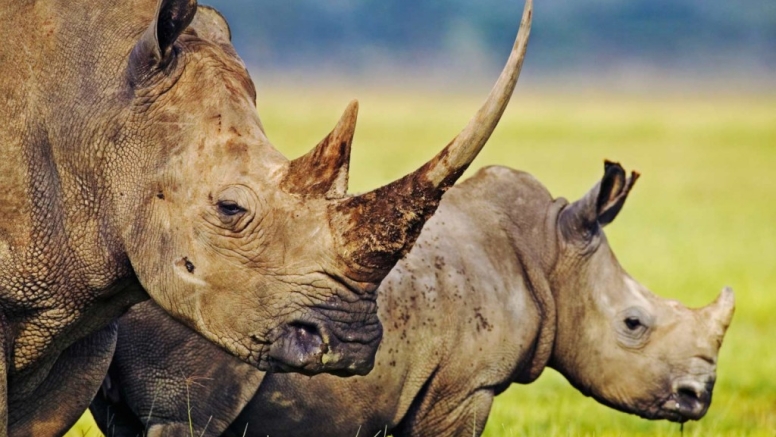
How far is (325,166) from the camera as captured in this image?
521cm

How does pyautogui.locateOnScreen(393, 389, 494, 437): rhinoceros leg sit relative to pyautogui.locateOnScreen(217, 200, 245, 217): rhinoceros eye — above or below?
below

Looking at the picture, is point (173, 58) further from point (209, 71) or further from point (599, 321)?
point (599, 321)

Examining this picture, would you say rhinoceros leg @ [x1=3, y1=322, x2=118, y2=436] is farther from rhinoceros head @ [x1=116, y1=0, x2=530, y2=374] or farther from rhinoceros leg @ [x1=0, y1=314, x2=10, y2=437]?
rhinoceros head @ [x1=116, y1=0, x2=530, y2=374]

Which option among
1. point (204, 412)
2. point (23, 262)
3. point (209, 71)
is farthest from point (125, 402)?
point (209, 71)

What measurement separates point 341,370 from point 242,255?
0.57 meters

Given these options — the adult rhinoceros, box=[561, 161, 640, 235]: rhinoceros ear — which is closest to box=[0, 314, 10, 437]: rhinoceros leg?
the adult rhinoceros

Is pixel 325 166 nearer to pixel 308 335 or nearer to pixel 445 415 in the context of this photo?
pixel 308 335

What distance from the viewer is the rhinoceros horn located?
5008 mm

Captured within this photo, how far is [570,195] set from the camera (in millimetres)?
28547

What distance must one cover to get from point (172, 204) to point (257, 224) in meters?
0.35

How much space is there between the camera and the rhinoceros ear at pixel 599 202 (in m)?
8.06

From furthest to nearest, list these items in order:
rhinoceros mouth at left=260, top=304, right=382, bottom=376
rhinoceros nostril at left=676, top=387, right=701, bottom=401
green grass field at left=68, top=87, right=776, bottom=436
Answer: green grass field at left=68, top=87, right=776, bottom=436, rhinoceros nostril at left=676, top=387, right=701, bottom=401, rhinoceros mouth at left=260, top=304, right=382, bottom=376

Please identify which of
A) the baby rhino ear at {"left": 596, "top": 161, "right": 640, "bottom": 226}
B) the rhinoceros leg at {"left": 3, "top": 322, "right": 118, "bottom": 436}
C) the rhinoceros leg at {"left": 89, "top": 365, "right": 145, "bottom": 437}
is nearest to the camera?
the rhinoceros leg at {"left": 3, "top": 322, "right": 118, "bottom": 436}

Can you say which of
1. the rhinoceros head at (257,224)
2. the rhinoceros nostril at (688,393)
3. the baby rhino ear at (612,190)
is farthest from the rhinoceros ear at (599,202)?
the rhinoceros head at (257,224)
